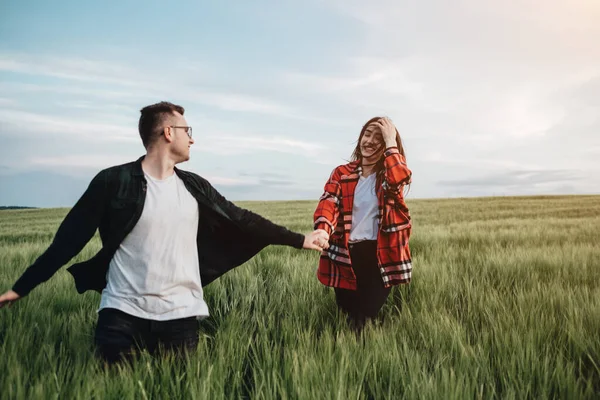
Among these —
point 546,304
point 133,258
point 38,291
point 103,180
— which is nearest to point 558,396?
point 546,304

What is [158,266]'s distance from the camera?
2545 mm

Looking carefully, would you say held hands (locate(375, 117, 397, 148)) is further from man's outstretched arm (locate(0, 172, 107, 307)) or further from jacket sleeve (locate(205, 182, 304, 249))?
man's outstretched arm (locate(0, 172, 107, 307))

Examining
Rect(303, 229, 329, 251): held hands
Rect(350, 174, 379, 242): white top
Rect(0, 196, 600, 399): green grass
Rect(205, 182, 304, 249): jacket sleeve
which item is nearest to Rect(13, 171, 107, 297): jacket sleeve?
Rect(0, 196, 600, 399): green grass

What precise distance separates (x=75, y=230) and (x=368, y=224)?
77.5 inches

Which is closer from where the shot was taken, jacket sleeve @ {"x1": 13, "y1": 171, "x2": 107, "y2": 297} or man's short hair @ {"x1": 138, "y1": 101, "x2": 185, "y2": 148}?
jacket sleeve @ {"x1": 13, "y1": 171, "x2": 107, "y2": 297}

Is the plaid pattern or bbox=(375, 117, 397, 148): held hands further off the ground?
bbox=(375, 117, 397, 148): held hands

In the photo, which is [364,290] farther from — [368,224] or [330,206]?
[330,206]

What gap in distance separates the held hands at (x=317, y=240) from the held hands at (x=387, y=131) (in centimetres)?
81

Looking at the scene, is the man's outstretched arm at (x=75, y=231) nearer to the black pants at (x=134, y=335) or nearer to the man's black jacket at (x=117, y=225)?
the man's black jacket at (x=117, y=225)

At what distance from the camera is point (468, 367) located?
232 cm

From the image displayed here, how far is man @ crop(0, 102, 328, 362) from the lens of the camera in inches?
98.2

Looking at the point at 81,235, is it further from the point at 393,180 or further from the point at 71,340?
the point at 393,180

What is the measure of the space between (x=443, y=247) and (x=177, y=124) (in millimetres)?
4951

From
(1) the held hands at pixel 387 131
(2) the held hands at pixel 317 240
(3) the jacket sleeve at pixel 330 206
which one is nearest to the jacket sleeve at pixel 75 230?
(2) the held hands at pixel 317 240
